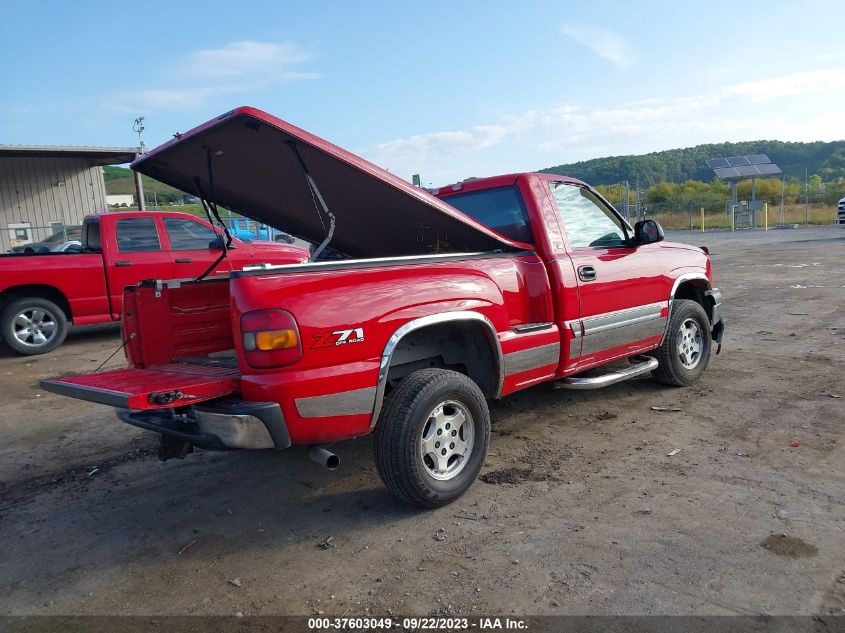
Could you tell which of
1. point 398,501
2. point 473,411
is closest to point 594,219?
point 473,411

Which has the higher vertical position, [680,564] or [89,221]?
[89,221]

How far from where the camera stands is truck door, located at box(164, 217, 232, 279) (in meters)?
9.30

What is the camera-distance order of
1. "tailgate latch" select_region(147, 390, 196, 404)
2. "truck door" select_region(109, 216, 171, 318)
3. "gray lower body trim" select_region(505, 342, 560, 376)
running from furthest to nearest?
"truck door" select_region(109, 216, 171, 318) → "gray lower body trim" select_region(505, 342, 560, 376) → "tailgate latch" select_region(147, 390, 196, 404)

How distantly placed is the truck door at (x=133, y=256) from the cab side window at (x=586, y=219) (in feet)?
20.7

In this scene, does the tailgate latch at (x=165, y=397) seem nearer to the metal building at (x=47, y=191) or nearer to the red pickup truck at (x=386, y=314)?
the red pickup truck at (x=386, y=314)

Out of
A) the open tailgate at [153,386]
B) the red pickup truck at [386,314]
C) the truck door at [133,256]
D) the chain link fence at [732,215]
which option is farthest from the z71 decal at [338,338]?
the chain link fence at [732,215]

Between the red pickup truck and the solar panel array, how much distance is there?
36.3m

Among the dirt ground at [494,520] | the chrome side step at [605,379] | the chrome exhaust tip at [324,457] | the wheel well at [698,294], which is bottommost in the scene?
the dirt ground at [494,520]

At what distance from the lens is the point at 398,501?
12.5 ft

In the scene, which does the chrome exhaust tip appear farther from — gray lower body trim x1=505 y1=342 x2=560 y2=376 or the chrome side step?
the chrome side step

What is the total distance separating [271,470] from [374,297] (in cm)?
174

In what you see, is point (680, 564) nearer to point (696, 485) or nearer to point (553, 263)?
point (696, 485)

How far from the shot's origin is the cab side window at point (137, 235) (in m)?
9.03

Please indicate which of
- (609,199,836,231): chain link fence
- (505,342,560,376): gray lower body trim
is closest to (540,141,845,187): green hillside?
(609,199,836,231): chain link fence
